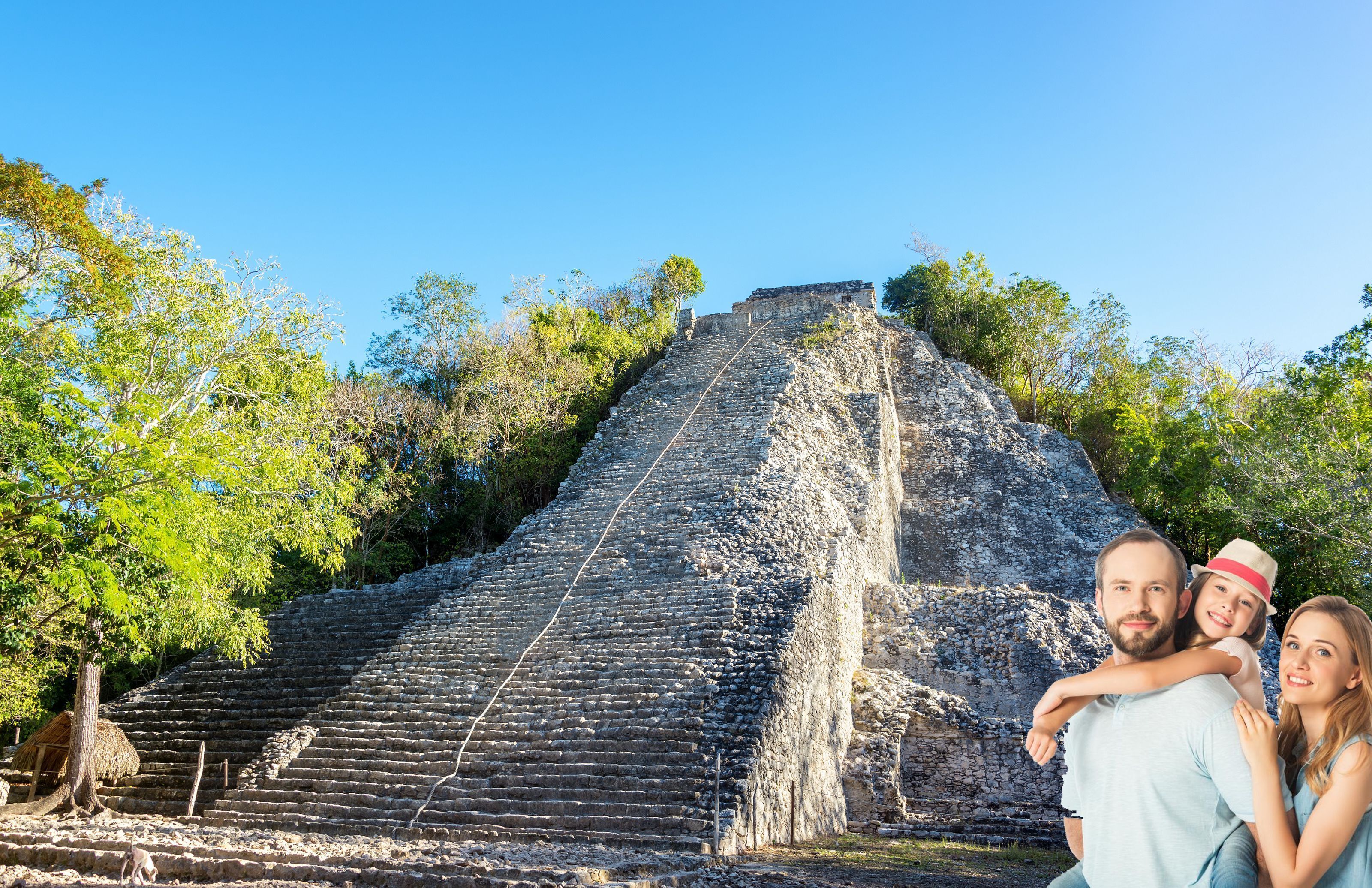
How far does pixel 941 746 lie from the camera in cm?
1121

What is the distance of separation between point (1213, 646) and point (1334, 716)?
0.26 m

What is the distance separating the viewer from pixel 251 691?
12508mm

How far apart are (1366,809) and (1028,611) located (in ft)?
40.0

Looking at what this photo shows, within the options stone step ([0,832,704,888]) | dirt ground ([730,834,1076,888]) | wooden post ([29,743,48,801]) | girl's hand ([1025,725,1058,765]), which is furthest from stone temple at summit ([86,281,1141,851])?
girl's hand ([1025,725,1058,765])

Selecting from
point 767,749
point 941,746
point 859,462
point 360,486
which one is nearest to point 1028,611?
point 941,746

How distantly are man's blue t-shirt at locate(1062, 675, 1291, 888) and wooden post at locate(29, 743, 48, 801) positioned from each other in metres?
12.9

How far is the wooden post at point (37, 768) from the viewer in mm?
10828

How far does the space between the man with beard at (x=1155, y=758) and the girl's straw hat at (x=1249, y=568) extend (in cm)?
9

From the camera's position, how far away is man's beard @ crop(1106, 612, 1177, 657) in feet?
6.32

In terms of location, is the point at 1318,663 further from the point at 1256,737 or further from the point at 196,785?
the point at 196,785

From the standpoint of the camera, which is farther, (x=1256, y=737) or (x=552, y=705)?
(x=552, y=705)

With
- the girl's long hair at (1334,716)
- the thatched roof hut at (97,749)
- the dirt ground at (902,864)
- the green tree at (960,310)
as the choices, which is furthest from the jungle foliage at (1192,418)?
the thatched roof hut at (97,749)

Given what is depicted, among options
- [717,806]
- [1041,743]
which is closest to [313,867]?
[717,806]

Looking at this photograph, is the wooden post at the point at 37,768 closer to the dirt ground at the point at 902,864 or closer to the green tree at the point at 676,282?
the dirt ground at the point at 902,864
